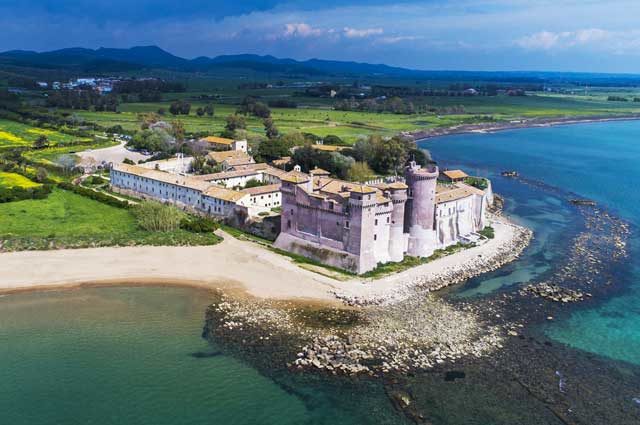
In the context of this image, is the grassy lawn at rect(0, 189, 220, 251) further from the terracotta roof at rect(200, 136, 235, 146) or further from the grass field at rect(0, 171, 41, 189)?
the terracotta roof at rect(200, 136, 235, 146)

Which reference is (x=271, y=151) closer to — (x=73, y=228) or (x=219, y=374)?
(x=73, y=228)

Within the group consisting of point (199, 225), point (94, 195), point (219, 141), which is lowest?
point (199, 225)

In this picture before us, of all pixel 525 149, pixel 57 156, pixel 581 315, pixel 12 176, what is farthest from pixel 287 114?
pixel 581 315

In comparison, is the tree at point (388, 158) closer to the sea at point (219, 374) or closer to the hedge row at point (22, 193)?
the sea at point (219, 374)

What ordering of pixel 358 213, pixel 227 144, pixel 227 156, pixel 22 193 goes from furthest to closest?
pixel 227 144
pixel 227 156
pixel 22 193
pixel 358 213

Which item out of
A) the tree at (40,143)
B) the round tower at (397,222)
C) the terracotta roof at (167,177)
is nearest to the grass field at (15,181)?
the terracotta roof at (167,177)

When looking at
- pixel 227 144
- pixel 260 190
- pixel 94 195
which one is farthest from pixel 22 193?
pixel 227 144

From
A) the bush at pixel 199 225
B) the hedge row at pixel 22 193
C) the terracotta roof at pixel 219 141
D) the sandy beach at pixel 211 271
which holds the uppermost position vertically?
the terracotta roof at pixel 219 141
